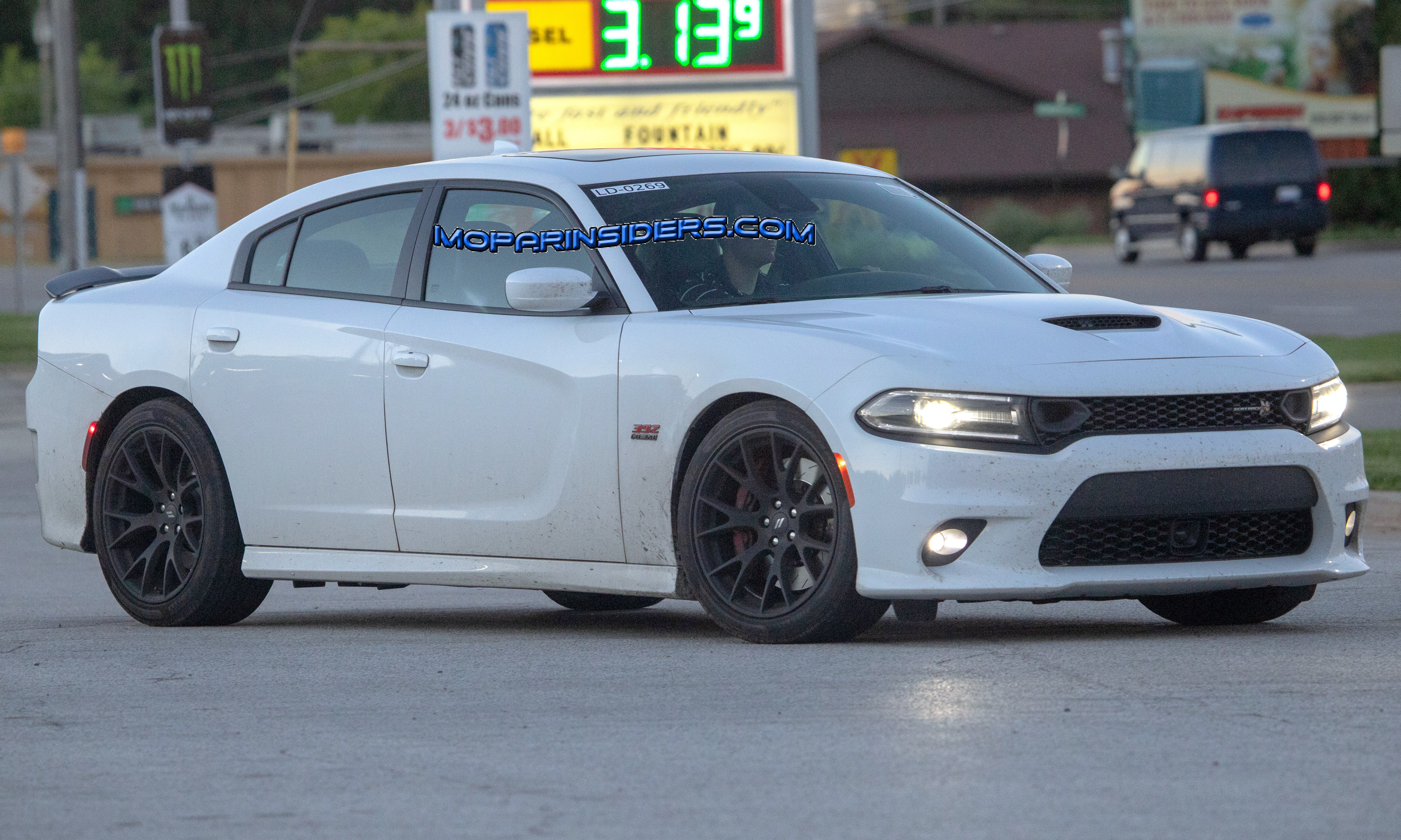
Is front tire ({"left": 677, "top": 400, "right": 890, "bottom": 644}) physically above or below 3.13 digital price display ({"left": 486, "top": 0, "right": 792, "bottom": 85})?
below

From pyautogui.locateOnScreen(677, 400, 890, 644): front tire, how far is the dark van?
106 feet

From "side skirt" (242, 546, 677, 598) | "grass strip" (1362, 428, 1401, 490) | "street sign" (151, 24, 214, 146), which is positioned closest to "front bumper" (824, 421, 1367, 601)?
"side skirt" (242, 546, 677, 598)

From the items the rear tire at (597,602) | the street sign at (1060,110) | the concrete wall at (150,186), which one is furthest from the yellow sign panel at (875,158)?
the rear tire at (597,602)

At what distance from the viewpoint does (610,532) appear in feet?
23.0

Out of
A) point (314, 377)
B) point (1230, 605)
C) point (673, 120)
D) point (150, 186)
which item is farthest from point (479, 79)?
point (150, 186)

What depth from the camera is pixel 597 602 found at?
8406 mm

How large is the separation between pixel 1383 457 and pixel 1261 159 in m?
26.7

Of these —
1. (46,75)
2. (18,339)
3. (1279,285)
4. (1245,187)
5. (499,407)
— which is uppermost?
(46,75)

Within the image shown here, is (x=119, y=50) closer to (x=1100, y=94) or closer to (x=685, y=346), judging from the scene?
(x=1100, y=94)

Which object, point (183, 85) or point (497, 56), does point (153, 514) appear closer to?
point (497, 56)

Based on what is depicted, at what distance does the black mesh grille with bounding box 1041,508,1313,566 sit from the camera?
6438 mm

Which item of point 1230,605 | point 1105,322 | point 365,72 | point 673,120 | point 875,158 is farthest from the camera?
point 365,72

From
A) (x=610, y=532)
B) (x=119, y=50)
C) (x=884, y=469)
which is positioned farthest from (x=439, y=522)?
(x=119, y=50)

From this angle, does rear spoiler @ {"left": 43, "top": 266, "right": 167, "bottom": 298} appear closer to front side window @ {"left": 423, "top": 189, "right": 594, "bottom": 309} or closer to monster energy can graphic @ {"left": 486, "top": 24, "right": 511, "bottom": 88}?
front side window @ {"left": 423, "top": 189, "right": 594, "bottom": 309}
